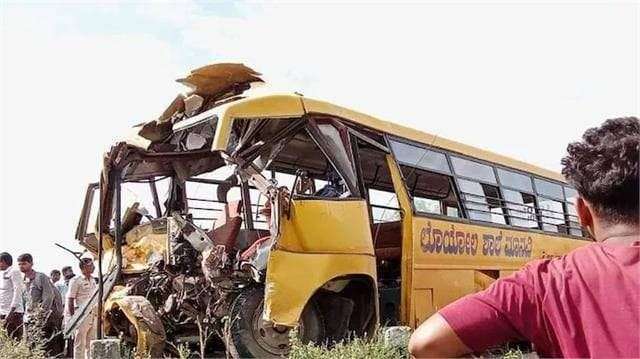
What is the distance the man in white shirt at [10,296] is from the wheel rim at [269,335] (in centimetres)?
391

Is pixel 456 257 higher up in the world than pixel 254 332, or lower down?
higher up

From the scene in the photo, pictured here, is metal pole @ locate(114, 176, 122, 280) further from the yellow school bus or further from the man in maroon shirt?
the man in maroon shirt

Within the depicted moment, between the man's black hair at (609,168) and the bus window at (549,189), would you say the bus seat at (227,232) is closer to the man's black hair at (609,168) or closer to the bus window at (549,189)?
the bus window at (549,189)

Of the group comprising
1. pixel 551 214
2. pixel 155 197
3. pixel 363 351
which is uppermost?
pixel 551 214

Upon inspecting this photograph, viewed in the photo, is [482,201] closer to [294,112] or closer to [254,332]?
[294,112]

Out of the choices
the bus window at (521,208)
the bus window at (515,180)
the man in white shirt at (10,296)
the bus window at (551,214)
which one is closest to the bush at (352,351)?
the man in white shirt at (10,296)

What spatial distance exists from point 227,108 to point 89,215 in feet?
10.6

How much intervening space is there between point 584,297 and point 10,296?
29.3ft

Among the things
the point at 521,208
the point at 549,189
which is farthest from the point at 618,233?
the point at 549,189

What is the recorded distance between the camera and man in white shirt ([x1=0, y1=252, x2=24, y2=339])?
30.3ft

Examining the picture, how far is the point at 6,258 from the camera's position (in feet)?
30.8

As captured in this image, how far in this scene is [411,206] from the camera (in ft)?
28.5

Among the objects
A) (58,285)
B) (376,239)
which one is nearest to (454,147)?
(376,239)

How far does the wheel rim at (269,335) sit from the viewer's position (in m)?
7.04
